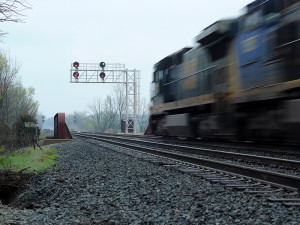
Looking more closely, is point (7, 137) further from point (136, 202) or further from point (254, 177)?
point (136, 202)

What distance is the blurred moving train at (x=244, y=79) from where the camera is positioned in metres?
8.14

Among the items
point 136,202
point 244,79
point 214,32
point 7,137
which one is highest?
point 214,32

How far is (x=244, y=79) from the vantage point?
32.7 feet

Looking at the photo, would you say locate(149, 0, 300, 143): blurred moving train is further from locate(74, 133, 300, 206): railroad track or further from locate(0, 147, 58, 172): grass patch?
locate(0, 147, 58, 172): grass patch

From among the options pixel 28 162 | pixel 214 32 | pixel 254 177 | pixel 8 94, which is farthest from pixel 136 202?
pixel 8 94

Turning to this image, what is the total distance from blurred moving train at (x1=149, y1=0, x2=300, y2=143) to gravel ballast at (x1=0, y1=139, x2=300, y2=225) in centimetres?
406

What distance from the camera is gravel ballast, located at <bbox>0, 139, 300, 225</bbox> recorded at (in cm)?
321

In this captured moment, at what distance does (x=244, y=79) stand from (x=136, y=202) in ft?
23.1

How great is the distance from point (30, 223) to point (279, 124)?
6.79 m

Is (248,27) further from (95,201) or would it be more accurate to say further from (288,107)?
(95,201)

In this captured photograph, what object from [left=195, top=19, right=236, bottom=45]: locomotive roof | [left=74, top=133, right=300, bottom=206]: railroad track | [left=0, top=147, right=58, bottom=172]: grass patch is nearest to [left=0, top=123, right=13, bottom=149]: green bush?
[left=0, top=147, right=58, bottom=172]: grass patch

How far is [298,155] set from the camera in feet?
25.7

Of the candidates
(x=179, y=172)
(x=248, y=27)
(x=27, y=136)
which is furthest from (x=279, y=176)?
(x=27, y=136)

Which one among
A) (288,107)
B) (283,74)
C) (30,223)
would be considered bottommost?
(30,223)
